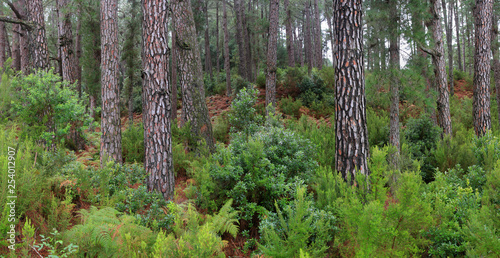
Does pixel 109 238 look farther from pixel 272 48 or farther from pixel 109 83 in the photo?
pixel 272 48

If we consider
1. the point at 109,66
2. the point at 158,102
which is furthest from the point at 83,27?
the point at 158,102

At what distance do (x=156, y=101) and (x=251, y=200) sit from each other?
241 centimetres

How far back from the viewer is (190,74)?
8.09 meters

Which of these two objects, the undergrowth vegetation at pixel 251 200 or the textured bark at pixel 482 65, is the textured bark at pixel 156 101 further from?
the textured bark at pixel 482 65

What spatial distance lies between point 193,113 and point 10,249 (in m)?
5.66

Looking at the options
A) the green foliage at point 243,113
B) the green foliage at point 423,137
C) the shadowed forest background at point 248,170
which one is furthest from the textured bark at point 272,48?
the green foliage at point 423,137

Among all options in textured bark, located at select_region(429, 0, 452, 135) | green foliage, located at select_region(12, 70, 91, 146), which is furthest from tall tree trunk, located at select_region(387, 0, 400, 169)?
green foliage, located at select_region(12, 70, 91, 146)

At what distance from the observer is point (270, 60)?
10.4 meters

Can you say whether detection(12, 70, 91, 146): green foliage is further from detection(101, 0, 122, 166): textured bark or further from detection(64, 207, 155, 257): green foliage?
detection(64, 207, 155, 257): green foliage

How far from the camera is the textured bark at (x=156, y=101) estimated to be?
486 cm

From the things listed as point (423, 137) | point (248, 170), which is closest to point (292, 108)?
point (423, 137)

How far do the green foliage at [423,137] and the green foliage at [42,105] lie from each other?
29.5 feet

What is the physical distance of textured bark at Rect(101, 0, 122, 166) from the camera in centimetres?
697

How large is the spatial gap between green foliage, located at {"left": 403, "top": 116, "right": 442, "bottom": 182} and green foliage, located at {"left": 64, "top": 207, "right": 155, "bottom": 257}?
7.06 metres
